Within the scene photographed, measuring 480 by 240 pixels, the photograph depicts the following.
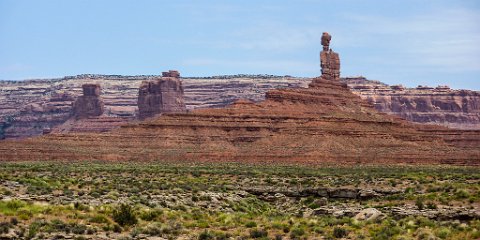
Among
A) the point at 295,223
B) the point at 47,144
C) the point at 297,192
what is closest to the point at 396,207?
the point at 295,223

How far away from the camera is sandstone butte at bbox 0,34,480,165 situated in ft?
344

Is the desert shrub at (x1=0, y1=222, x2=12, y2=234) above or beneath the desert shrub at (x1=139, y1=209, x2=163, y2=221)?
above

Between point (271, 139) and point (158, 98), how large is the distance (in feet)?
246

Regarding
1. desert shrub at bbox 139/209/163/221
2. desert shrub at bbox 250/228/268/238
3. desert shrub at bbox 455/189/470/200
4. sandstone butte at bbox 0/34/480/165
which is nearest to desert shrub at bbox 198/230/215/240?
desert shrub at bbox 250/228/268/238

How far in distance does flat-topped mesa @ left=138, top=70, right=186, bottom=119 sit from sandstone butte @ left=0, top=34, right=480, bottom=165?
58253 millimetres

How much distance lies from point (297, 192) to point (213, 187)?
4810 mm

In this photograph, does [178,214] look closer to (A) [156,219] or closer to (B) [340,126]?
(A) [156,219]

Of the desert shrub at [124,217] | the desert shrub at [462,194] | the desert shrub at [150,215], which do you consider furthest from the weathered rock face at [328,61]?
the desert shrub at [124,217]

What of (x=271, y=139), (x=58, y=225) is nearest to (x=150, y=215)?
(x=58, y=225)

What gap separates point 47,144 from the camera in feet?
355

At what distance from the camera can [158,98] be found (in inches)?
7343

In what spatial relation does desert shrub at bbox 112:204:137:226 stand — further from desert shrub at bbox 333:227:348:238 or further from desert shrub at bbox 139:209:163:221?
desert shrub at bbox 333:227:348:238

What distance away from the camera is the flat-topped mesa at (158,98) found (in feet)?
609

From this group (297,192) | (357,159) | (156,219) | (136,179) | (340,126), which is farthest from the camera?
(340,126)
